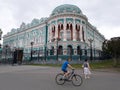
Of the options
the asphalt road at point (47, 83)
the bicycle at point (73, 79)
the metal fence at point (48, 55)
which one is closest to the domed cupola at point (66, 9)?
the metal fence at point (48, 55)

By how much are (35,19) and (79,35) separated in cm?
2276

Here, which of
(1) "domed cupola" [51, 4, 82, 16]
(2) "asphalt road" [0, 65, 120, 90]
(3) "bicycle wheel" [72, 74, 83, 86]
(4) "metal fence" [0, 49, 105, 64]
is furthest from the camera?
(1) "domed cupola" [51, 4, 82, 16]

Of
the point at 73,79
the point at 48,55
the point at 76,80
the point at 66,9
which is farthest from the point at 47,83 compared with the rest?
the point at 66,9

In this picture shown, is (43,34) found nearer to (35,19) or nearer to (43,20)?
(43,20)

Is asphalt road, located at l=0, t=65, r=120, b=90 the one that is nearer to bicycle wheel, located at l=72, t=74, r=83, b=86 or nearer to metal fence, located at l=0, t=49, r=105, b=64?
bicycle wheel, located at l=72, t=74, r=83, b=86

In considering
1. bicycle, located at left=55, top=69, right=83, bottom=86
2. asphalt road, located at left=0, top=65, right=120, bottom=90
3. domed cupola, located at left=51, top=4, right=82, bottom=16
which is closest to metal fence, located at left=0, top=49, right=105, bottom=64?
domed cupola, located at left=51, top=4, right=82, bottom=16

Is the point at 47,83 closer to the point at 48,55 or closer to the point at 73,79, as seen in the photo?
the point at 73,79

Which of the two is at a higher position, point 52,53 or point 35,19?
point 35,19

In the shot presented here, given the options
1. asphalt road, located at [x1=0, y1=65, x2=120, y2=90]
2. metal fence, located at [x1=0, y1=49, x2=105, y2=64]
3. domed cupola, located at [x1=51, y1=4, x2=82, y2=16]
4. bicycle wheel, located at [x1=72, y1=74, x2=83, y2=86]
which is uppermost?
domed cupola, located at [x1=51, y1=4, x2=82, y2=16]

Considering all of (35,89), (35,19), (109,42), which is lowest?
(35,89)

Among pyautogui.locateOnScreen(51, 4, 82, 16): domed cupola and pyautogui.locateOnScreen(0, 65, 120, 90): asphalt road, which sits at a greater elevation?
pyautogui.locateOnScreen(51, 4, 82, 16): domed cupola

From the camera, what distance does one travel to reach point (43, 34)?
6116cm

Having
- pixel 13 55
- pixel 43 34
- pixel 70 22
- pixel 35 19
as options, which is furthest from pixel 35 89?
pixel 35 19

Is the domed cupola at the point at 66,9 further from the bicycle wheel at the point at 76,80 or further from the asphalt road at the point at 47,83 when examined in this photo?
the bicycle wheel at the point at 76,80
